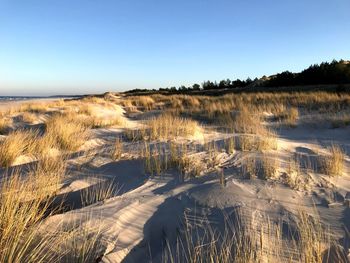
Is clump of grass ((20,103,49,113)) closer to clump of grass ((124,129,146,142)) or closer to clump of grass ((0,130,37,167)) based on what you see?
clump of grass ((124,129,146,142))

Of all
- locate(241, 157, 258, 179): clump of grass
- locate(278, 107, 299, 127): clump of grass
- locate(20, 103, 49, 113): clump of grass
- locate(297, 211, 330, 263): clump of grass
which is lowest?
locate(278, 107, 299, 127): clump of grass

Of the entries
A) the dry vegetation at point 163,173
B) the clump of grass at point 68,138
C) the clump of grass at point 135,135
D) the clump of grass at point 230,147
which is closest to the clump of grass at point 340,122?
the dry vegetation at point 163,173

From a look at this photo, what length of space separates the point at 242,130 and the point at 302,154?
3315 mm

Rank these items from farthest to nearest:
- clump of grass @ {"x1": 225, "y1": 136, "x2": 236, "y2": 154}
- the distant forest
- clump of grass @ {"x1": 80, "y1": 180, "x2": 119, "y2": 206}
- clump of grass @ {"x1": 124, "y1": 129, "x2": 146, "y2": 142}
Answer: the distant forest
clump of grass @ {"x1": 124, "y1": 129, "x2": 146, "y2": 142}
clump of grass @ {"x1": 225, "y1": 136, "x2": 236, "y2": 154}
clump of grass @ {"x1": 80, "y1": 180, "x2": 119, "y2": 206}

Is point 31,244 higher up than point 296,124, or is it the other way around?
point 31,244

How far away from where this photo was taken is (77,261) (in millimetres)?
2420

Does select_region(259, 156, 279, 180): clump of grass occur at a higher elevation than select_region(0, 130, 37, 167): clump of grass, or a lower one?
lower

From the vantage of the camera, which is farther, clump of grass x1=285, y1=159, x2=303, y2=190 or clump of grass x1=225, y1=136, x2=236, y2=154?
clump of grass x1=225, y1=136, x2=236, y2=154

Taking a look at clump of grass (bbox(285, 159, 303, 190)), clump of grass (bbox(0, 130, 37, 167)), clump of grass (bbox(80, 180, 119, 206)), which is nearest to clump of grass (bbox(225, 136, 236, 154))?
clump of grass (bbox(285, 159, 303, 190))

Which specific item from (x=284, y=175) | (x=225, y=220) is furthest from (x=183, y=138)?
(x=225, y=220)

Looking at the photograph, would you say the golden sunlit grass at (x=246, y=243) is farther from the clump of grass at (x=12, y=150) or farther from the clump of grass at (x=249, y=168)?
the clump of grass at (x=12, y=150)

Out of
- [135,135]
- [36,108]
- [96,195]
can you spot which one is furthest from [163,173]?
[36,108]

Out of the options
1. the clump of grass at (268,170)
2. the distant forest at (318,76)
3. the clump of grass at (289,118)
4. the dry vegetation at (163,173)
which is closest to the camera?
the dry vegetation at (163,173)

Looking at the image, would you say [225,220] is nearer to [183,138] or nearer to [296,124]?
[183,138]
